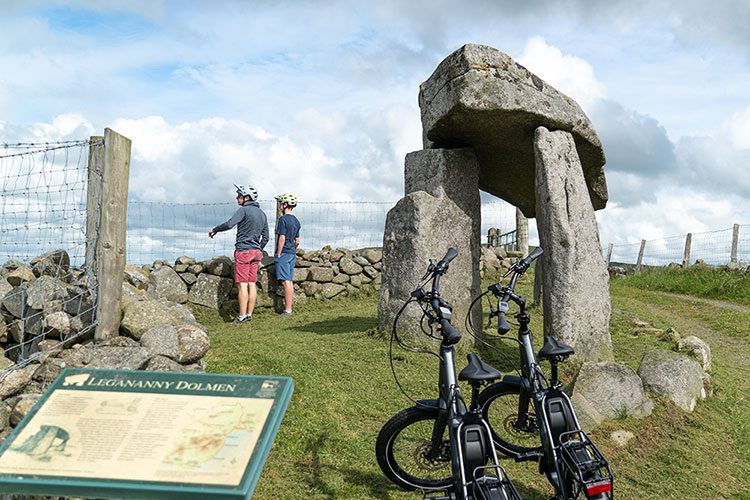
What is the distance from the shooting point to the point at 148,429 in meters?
3.16

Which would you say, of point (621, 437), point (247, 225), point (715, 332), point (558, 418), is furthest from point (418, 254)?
point (715, 332)

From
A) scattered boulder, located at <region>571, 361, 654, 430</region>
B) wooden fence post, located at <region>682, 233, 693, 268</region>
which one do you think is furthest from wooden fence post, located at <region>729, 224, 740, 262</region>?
scattered boulder, located at <region>571, 361, 654, 430</region>

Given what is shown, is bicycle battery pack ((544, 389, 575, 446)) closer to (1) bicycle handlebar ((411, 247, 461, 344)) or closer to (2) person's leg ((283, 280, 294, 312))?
(1) bicycle handlebar ((411, 247, 461, 344))

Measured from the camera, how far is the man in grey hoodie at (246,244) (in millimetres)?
11086

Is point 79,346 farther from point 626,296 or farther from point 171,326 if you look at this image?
point 626,296

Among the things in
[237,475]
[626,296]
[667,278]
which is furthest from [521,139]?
[667,278]

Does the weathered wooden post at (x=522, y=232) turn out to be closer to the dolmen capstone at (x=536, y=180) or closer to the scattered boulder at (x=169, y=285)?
the dolmen capstone at (x=536, y=180)

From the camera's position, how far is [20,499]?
4.02 meters

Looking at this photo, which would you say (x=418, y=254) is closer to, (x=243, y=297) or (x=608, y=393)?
(x=608, y=393)

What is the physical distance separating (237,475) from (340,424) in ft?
8.86

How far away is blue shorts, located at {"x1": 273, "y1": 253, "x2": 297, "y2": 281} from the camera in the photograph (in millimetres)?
11852

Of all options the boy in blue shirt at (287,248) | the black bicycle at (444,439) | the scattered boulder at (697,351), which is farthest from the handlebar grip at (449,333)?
the boy in blue shirt at (287,248)

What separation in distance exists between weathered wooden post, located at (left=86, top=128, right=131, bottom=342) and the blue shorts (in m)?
5.09

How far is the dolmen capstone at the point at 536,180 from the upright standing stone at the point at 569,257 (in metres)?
0.01
